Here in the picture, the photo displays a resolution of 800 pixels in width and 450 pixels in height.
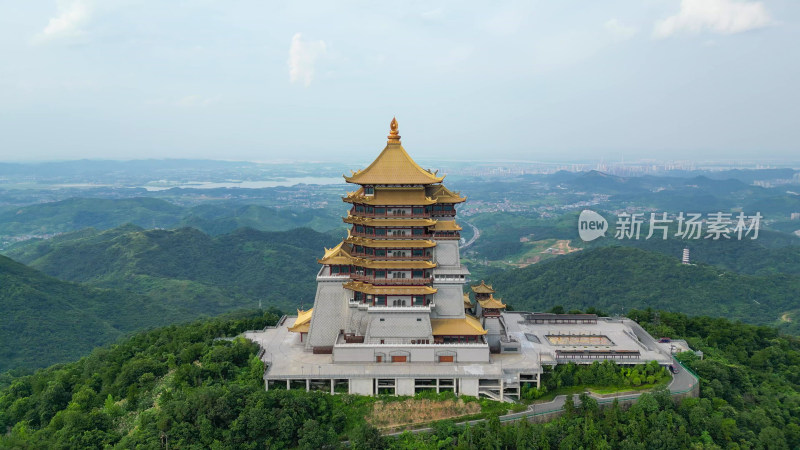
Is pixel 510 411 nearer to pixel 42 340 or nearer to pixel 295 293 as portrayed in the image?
pixel 42 340

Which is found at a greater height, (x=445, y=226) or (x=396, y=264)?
(x=445, y=226)

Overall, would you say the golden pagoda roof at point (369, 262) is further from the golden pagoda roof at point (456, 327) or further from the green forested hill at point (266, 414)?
the green forested hill at point (266, 414)

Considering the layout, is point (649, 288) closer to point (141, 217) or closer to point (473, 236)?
point (473, 236)

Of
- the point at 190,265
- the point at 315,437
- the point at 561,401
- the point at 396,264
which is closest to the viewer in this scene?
the point at 315,437

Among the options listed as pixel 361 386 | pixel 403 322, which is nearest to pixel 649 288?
pixel 403 322

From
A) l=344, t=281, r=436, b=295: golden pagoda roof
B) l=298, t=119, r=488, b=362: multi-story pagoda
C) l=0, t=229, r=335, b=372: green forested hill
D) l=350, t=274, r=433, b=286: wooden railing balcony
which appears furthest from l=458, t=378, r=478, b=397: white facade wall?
l=0, t=229, r=335, b=372: green forested hill

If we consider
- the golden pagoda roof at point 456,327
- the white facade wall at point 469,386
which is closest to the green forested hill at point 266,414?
the white facade wall at point 469,386

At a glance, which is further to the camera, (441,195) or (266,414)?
(441,195)
